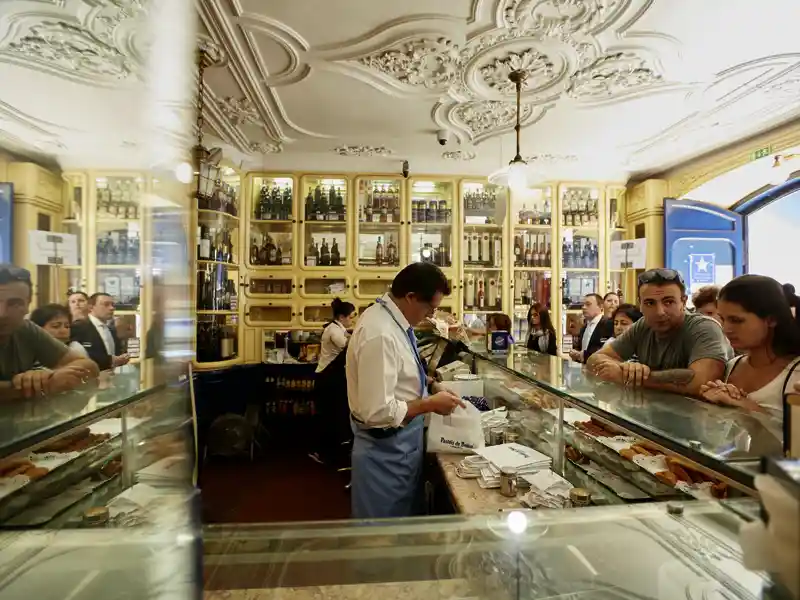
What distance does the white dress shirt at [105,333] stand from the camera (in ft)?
1.32

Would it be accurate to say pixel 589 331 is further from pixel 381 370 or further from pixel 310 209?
pixel 381 370

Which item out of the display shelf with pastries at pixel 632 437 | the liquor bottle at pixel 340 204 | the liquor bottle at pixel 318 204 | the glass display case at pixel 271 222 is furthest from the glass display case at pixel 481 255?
the display shelf with pastries at pixel 632 437

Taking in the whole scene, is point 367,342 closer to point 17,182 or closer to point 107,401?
point 107,401

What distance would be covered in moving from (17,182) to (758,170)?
19.9ft

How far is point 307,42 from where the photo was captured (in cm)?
301

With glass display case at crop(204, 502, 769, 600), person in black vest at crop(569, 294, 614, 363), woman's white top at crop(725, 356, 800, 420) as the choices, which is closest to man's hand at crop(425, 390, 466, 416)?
glass display case at crop(204, 502, 769, 600)

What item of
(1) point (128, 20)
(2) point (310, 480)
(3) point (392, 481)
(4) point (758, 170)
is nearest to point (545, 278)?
(4) point (758, 170)

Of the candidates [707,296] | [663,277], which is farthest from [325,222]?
[663,277]

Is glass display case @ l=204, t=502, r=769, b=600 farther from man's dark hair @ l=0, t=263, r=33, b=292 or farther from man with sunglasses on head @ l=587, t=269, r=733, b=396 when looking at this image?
man with sunglasses on head @ l=587, t=269, r=733, b=396

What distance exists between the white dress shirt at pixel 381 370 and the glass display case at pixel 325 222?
3510 mm

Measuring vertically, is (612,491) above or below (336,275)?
below

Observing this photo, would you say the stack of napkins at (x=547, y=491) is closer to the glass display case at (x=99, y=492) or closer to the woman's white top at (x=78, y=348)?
the glass display case at (x=99, y=492)

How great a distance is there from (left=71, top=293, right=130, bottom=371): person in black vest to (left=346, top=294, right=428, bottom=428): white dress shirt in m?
1.51

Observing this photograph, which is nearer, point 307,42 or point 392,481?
point 392,481
